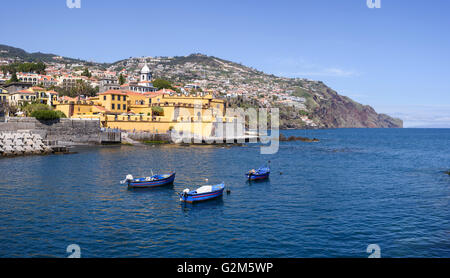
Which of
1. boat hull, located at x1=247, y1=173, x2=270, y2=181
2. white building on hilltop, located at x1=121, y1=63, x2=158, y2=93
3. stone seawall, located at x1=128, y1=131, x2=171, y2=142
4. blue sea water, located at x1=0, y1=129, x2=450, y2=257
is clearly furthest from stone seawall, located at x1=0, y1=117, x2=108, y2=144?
boat hull, located at x1=247, y1=173, x2=270, y2=181

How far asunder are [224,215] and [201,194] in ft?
11.4

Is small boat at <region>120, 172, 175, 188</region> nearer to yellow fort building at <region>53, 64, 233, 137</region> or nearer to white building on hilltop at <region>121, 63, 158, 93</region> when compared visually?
yellow fort building at <region>53, 64, 233, 137</region>

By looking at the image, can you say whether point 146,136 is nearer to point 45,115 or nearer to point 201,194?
point 45,115

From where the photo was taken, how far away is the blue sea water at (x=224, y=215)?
17.9 m

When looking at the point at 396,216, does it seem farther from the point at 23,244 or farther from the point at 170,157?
the point at 170,157

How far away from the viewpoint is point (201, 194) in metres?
Answer: 26.6

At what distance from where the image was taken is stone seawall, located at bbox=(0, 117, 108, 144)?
2438 inches

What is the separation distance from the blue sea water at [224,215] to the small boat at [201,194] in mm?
601

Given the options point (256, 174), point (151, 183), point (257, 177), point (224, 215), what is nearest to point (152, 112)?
point (257, 177)

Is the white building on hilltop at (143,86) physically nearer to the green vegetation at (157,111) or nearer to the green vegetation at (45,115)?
the green vegetation at (157,111)

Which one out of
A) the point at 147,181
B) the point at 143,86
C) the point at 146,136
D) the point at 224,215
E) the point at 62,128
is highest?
the point at 143,86

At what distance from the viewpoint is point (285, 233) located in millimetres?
20062
